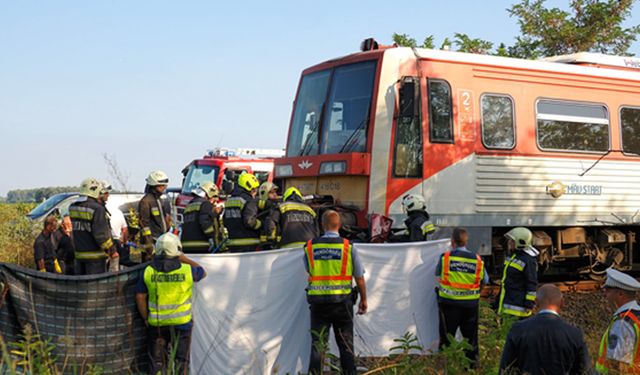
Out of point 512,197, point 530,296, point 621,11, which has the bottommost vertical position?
point 530,296

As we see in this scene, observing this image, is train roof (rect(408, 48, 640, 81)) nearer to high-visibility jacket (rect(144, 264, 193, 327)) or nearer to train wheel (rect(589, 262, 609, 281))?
train wheel (rect(589, 262, 609, 281))

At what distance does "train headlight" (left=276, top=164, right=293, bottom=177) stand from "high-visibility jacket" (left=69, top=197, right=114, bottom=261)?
142 inches

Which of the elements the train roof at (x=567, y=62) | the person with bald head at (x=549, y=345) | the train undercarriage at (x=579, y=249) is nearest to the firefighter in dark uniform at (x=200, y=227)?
the train roof at (x=567, y=62)

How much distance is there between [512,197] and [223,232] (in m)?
4.37

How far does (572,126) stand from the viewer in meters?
12.4

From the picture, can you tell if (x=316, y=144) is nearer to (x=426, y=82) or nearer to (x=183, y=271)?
(x=426, y=82)

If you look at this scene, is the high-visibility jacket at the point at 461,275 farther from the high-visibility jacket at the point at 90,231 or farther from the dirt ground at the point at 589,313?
the high-visibility jacket at the point at 90,231

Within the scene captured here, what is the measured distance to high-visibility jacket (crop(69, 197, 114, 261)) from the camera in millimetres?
8852

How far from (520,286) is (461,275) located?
0.67 m

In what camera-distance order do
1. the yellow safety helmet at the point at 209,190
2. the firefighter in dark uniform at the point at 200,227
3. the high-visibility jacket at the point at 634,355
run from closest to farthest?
1. the high-visibility jacket at the point at 634,355
2. the firefighter in dark uniform at the point at 200,227
3. the yellow safety helmet at the point at 209,190

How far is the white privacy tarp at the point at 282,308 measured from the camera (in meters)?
7.52

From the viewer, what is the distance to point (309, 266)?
7297 millimetres

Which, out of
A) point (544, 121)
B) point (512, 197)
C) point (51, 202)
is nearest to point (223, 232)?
point (512, 197)

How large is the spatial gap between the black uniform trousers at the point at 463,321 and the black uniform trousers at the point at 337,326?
1.06 m
